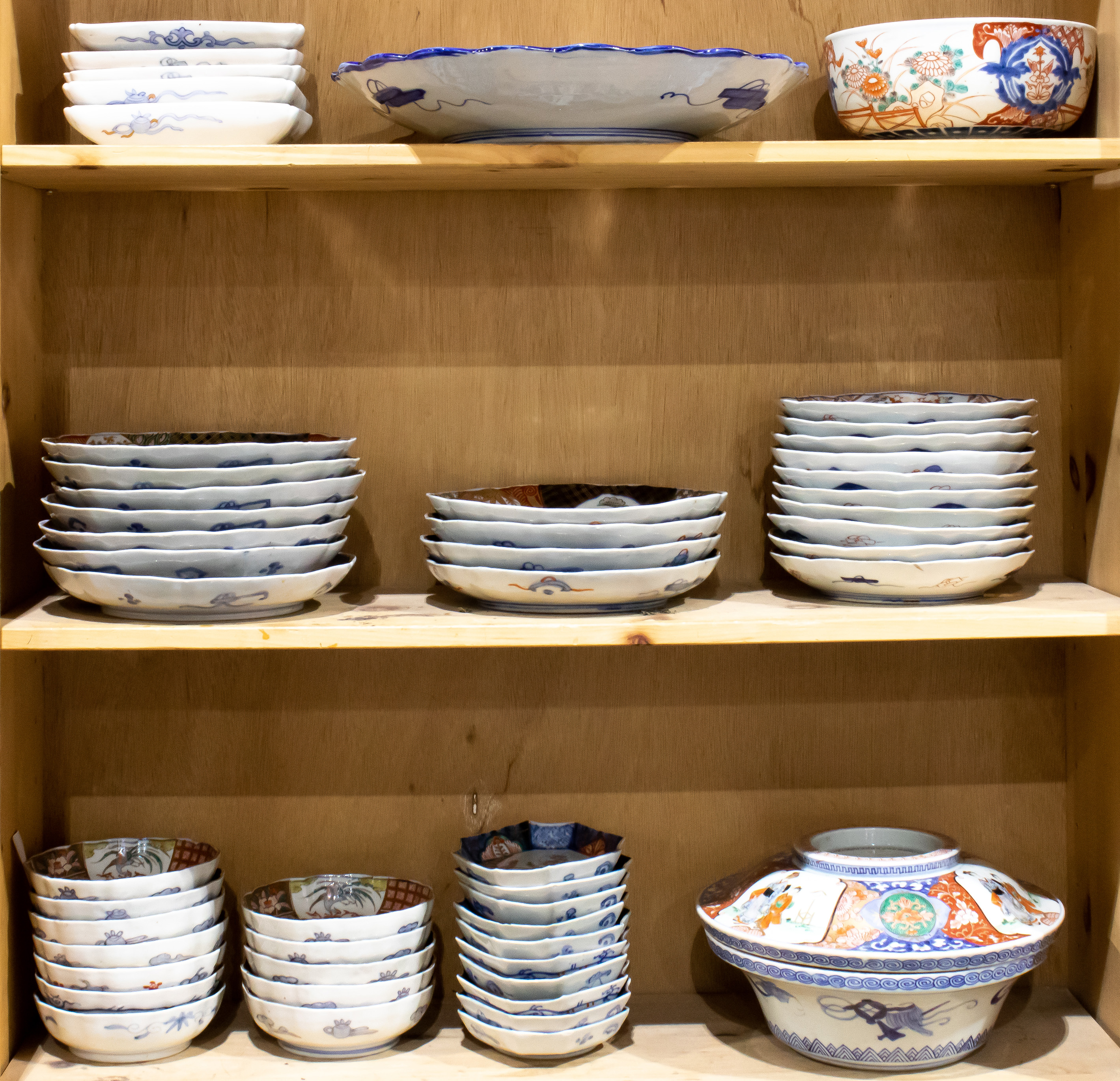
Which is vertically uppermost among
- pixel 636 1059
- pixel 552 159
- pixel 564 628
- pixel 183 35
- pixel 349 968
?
pixel 183 35

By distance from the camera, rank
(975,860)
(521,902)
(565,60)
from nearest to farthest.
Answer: (565,60)
(521,902)
(975,860)

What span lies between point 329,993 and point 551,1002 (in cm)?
20

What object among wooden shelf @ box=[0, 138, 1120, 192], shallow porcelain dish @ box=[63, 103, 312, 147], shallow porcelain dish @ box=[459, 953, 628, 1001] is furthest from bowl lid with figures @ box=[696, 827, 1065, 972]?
shallow porcelain dish @ box=[63, 103, 312, 147]

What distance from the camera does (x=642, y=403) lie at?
4.26 ft

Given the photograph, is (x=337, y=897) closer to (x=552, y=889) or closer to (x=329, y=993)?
(x=329, y=993)

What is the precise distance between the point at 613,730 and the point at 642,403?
348 millimetres

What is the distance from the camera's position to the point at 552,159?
3.48 ft

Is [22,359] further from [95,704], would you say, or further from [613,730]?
[613,730]

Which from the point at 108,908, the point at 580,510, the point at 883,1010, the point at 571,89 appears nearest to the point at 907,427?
the point at 580,510

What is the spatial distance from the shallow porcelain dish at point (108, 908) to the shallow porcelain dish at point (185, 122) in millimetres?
675

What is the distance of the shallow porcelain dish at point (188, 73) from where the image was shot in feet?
3.52

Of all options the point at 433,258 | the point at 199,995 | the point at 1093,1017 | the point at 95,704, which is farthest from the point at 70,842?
the point at 1093,1017

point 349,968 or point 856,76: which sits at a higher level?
point 856,76

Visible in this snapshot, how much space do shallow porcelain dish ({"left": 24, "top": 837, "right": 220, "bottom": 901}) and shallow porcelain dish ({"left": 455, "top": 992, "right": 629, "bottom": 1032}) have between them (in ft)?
0.93
